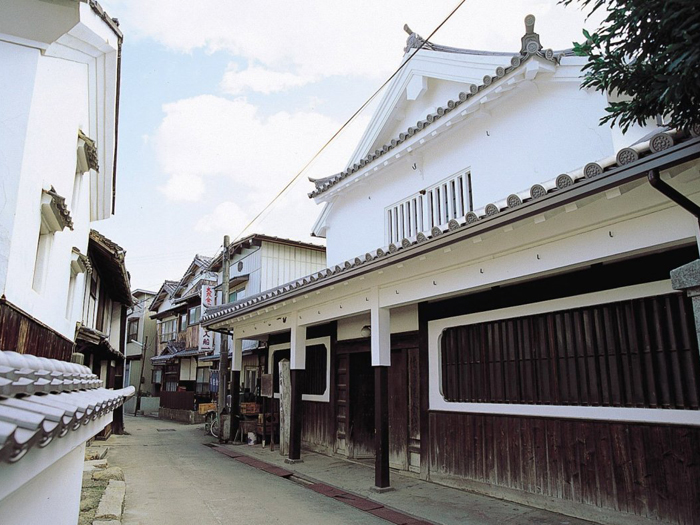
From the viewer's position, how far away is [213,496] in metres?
8.99

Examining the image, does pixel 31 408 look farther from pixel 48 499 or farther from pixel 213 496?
pixel 213 496

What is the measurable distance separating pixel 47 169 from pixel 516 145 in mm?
7690

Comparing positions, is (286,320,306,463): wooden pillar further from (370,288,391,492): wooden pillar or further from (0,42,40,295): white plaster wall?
(0,42,40,295): white plaster wall

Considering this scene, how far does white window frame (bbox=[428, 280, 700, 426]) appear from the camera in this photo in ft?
19.9

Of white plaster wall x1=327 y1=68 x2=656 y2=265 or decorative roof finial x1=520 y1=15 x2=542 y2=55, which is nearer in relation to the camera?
white plaster wall x1=327 y1=68 x2=656 y2=265

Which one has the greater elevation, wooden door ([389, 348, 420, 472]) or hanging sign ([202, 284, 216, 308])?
hanging sign ([202, 284, 216, 308])

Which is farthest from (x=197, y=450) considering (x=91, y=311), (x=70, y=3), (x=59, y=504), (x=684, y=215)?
(x=684, y=215)

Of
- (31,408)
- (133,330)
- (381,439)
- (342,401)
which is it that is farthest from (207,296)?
(31,408)

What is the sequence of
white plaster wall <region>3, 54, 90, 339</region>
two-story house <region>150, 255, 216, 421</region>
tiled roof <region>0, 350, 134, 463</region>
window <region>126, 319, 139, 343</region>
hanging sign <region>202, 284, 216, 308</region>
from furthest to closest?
1. window <region>126, 319, 139, 343</region>
2. two-story house <region>150, 255, 216, 421</region>
3. hanging sign <region>202, 284, 216, 308</region>
4. white plaster wall <region>3, 54, 90, 339</region>
5. tiled roof <region>0, 350, 134, 463</region>

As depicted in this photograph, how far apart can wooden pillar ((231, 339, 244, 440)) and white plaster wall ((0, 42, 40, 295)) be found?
38.9 feet

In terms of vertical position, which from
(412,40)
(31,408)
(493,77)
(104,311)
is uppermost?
(412,40)

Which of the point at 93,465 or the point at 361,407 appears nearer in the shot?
the point at 93,465

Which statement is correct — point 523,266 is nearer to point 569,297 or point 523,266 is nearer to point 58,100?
point 569,297

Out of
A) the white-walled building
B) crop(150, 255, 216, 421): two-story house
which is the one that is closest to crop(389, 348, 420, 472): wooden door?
the white-walled building
